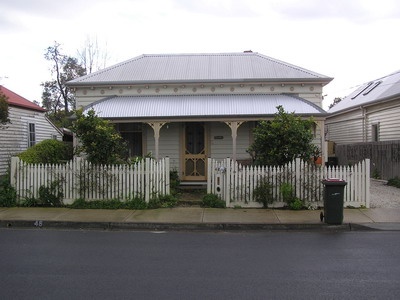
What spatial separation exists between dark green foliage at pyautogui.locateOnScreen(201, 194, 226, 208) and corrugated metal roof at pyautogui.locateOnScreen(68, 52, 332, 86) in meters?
6.09

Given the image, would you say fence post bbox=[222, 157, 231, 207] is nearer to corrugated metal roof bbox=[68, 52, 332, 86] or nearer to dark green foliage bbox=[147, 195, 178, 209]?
dark green foliage bbox=[147, 195, 178, 209]

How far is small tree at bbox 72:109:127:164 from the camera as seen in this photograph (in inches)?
462

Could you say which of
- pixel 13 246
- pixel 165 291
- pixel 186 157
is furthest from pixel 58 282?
pixel 186 157

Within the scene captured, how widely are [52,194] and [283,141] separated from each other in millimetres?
6749

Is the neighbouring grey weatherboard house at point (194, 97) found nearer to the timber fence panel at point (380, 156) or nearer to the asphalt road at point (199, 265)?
the timber fence panel at point (380, 156)

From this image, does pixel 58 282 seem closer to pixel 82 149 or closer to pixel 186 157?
pixel 82 149

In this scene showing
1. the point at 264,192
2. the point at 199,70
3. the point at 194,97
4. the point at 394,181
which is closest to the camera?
the point at 264,192

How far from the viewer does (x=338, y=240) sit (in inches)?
327

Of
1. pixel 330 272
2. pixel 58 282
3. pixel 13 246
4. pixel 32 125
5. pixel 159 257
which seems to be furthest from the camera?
pixel 32 125

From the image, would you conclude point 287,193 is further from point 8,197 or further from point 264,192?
point 8,197

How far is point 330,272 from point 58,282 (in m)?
3.80

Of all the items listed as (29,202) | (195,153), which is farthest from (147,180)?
(195,153)

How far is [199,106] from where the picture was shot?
51.3 ft

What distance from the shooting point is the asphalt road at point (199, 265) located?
515 cm
